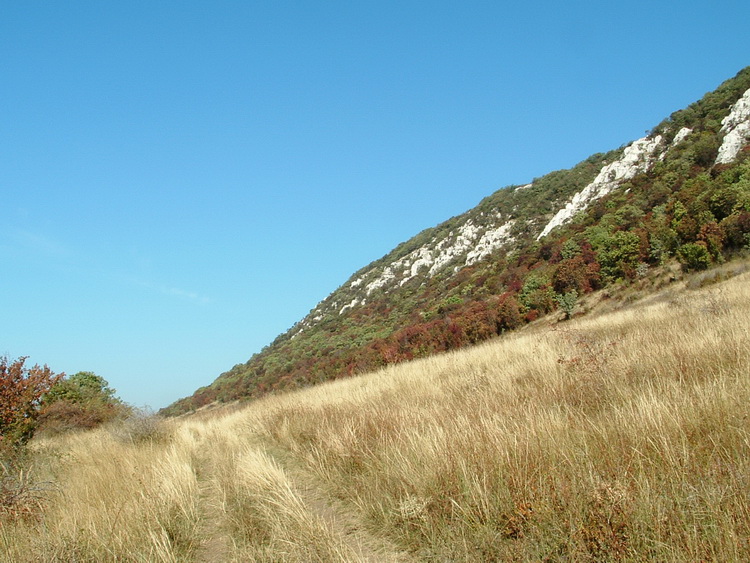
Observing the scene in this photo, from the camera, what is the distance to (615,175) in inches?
2350

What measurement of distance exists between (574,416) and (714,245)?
24.8m

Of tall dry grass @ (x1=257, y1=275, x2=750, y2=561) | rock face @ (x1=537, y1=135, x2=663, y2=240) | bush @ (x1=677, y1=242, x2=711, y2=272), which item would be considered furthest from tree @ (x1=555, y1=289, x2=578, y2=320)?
rock face @ (x1=537, y1=135, x2=663, y2=240)

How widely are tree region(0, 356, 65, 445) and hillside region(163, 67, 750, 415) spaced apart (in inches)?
545

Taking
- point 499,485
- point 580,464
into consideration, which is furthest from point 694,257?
point 499,485

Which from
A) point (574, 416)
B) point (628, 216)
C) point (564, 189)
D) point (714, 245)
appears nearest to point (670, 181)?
point (628, 216)

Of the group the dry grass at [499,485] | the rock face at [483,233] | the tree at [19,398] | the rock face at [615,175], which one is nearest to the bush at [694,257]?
the rock face at [483,233]

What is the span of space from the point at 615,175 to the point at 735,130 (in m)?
20.8

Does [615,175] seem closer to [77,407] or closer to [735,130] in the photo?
[735,130]

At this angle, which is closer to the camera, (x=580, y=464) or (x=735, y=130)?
(x=580, y=464)

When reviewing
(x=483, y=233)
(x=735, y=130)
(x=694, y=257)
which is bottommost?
(x=694, y=257)

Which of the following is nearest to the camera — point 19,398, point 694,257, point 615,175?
point 19,398

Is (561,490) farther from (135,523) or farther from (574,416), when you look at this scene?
(135,523)

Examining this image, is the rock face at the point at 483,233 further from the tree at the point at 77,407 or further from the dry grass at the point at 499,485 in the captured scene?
the tree at the point at 77,407

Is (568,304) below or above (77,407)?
below
